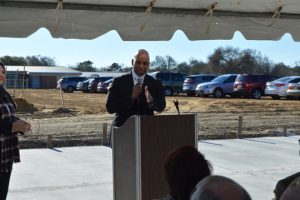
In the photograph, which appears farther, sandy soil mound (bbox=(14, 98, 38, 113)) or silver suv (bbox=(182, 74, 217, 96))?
silver suv (bbox=(182, 74, 217, 96))

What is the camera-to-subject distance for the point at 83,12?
543 cm

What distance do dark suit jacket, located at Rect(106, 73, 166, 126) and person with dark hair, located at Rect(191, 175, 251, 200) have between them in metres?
2.92

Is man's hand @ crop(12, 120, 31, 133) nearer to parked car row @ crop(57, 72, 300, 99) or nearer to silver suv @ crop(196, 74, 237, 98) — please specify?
parked car row @ crop(57, 72, 300, 99)

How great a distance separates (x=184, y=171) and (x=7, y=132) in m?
2.63

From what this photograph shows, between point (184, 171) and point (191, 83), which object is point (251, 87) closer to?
point (191, 83)

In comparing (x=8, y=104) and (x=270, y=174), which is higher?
(x=8, y=104)

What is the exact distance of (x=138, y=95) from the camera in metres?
4.77

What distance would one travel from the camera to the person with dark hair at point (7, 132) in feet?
14.8

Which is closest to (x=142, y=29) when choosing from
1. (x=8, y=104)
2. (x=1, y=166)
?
(x=8, y=104)

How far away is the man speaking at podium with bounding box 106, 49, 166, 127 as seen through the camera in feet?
15.9

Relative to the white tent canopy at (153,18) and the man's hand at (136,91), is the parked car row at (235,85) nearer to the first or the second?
the white tent canopy at (153,18)

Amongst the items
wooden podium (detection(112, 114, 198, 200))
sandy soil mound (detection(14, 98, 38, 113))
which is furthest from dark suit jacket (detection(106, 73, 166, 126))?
sandy soil mound (detection(14, 98, 38, 113))

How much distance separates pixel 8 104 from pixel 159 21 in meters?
2.01

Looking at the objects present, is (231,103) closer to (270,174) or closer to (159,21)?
(270,174)
